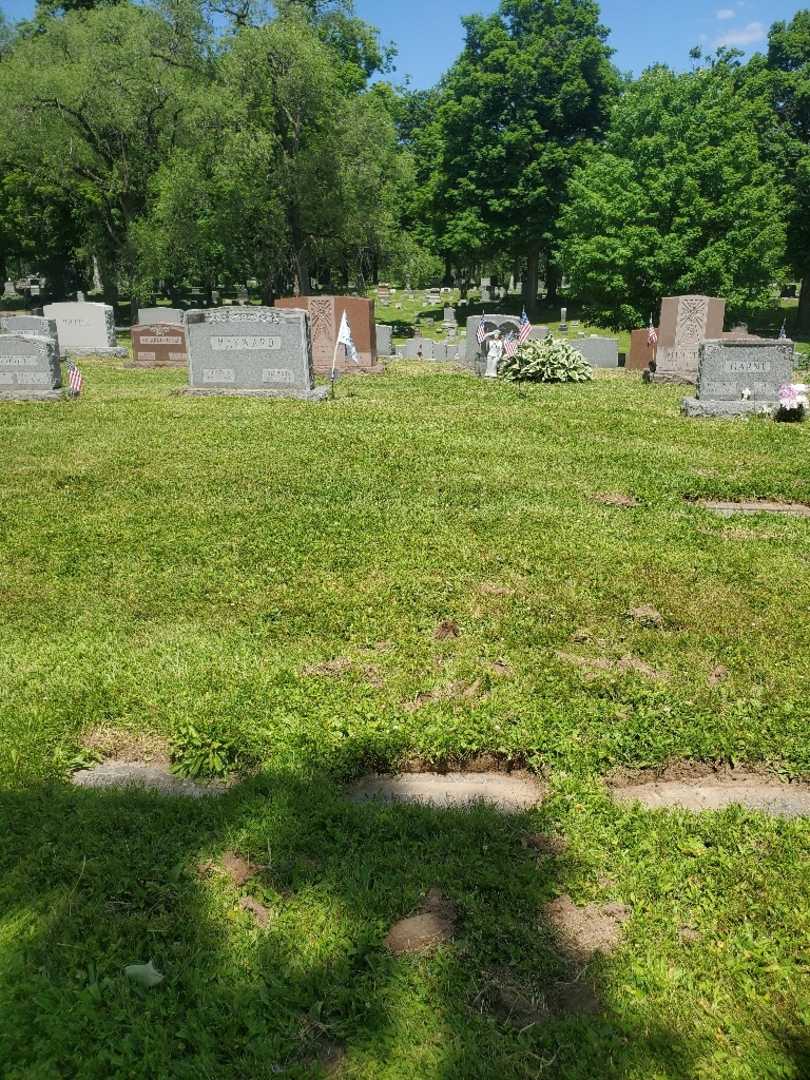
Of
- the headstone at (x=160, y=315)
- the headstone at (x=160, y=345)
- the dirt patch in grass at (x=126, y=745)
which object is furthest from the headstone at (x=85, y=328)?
the dirt patch in grass at (x=126, y=745)

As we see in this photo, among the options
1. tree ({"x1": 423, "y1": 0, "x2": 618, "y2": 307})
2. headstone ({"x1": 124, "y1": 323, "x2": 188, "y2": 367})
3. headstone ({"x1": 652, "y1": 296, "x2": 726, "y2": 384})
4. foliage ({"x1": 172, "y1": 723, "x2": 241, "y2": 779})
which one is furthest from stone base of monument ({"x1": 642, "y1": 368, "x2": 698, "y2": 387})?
tree ({"x1": 423, "y1": 0, "x2": 618, "y2": 307})

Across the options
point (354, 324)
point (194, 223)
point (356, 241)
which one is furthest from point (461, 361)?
point (194, 223)

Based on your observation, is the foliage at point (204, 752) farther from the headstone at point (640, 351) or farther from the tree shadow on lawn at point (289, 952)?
the headstone at point (640, 351)

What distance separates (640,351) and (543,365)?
4.86 meters

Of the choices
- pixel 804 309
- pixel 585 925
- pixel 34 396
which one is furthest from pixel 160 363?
pixel 804 309

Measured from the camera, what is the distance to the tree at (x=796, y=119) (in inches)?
1136

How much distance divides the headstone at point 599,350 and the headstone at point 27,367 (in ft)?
43.8

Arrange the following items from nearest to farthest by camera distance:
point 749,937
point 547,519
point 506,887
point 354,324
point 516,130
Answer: point 749,937 → point 506,887 → point 547,519 → point 354,324 → point 516,130

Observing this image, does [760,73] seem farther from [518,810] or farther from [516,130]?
[518,810]

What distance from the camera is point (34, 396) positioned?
45.1 feet

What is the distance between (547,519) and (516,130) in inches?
1345

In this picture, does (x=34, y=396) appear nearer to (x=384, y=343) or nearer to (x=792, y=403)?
(x=384, y=343)

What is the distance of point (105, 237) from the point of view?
3722 cm

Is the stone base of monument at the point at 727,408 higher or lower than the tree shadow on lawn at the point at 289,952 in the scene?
higher
